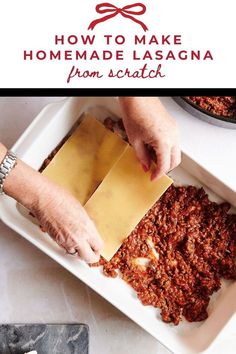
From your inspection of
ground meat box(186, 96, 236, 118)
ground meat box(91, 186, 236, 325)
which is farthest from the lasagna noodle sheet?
ground meat box(186, 96, 236, 118)

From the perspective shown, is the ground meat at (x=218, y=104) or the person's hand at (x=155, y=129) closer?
the person's hand at (x=155, y=129)

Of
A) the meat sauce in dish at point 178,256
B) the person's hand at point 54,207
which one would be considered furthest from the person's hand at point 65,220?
the meat sauce in dish at point 178,256

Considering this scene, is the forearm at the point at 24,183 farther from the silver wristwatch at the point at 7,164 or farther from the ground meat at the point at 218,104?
the ground meat at the point at 218,104

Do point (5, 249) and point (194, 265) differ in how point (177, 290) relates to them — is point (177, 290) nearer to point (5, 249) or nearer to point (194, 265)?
point (194, 265)

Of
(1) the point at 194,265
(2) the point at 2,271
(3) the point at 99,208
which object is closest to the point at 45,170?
(3) the point at 99,208
